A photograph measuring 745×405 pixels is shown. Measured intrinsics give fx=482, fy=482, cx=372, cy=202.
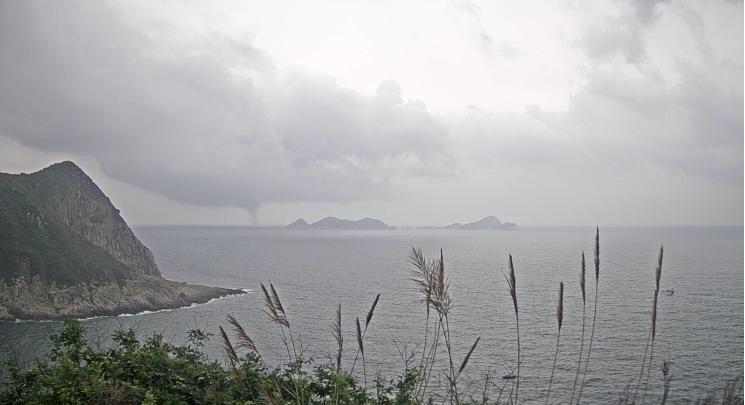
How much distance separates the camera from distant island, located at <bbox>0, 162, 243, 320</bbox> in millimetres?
46219

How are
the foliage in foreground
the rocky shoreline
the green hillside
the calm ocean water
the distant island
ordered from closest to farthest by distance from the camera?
1. the foliage in foreground
2. the calm ocean water
3. the rocky shoreline
4. the distant island
5. the green hillside

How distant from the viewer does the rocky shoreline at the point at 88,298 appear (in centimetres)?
4403

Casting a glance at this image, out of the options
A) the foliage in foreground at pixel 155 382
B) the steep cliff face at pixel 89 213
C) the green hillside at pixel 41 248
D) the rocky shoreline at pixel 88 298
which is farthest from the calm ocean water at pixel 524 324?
the green hillside at pixel 41 248

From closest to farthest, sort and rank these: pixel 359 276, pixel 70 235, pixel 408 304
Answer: pixel 408 304 → pixel 70 235 → pixel 359 276

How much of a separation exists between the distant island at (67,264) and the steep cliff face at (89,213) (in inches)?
5.1

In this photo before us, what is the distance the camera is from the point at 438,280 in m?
3.71

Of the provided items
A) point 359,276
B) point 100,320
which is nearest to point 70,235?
point 100,320

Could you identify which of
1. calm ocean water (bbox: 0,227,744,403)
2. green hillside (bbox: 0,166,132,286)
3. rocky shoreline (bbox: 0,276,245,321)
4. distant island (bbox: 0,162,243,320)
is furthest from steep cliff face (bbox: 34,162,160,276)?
rocky shoreline (bbox: 0,276,245,321)

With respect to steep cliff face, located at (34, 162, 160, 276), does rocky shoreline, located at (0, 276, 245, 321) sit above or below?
below

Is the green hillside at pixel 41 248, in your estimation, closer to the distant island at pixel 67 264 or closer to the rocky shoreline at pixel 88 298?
the distant island at pixel 67 264

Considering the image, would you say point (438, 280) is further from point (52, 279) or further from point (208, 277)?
point (208, 277)

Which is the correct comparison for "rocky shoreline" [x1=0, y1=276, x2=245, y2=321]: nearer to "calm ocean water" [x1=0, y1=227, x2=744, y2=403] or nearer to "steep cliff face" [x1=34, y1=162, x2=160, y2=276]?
"calm ocean water" [x1=0, y1=227, x2=744, y2=403]

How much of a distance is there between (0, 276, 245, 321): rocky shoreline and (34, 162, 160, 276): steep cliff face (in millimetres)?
13698

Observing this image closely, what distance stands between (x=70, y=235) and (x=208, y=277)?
20.9 metres
